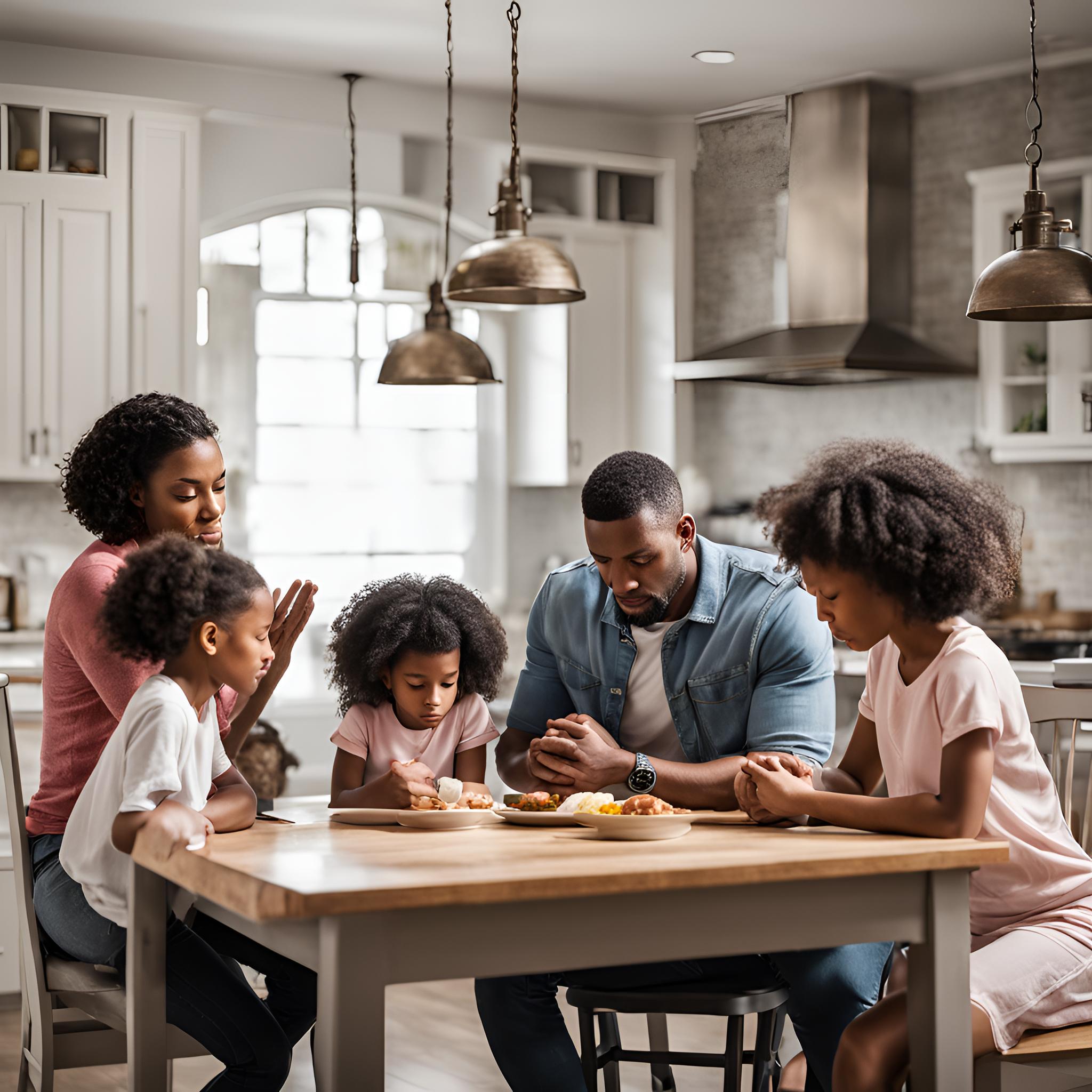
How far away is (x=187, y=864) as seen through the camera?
66.2 inches

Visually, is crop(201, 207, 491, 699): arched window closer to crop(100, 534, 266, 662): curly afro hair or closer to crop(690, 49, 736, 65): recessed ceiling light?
crop(690, 49, 736, 65): recessed ceiling light

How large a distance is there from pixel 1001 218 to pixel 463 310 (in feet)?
7.01

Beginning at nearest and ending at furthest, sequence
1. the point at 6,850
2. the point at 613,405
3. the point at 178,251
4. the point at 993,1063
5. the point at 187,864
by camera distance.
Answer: the point at 187,864 < the point at 993,1063 < the point at 6,850 < the point at 178,251 < the point at 613,405

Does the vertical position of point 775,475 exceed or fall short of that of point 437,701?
it exceeds it

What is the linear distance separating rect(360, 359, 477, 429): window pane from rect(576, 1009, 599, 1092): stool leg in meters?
3.96

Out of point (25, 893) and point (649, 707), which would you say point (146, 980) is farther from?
point (649, 707)

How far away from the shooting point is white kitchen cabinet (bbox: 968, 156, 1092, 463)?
511cm

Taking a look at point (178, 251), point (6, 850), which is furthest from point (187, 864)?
point (178, 251)

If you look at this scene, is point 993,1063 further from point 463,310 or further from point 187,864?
point 463,310

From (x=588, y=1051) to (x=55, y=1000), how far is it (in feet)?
2.78

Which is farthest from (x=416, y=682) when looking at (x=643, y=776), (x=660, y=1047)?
(x=660, y=1047)

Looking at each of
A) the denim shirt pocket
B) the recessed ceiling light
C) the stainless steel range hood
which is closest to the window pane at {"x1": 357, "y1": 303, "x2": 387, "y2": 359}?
the stainless steel range hood

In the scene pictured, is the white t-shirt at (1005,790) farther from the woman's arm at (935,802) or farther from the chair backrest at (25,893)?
the chair backrest at (25,893)

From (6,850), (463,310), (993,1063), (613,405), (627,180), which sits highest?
(627,180)
